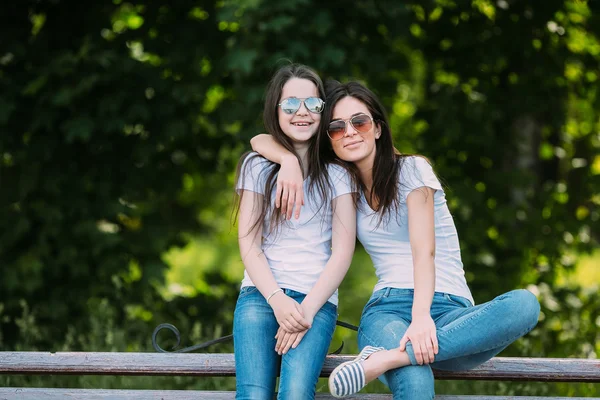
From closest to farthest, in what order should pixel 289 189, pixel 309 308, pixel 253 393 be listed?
1. pixel 253 393
2. pixel 309 308
3. pixel 289 189

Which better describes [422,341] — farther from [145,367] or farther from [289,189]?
[145,367]

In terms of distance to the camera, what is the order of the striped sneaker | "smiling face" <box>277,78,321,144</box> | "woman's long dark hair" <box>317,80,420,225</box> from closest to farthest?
1. the striped sneaker
2. "woman's long dark hair" <box>317,80,420,225</box>
3. "smiling face" <box>277,78,321,144</box>

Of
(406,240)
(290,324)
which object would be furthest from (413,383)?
(406,240)

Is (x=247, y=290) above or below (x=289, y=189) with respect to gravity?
below

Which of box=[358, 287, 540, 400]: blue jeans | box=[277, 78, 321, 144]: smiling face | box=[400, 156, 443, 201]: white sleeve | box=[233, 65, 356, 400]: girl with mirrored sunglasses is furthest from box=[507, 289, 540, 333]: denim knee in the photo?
box=[277, 78, 321, 144]: smiling face

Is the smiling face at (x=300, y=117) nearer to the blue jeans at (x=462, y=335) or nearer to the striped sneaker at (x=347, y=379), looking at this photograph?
the blue jeans at (x=462, y=335)

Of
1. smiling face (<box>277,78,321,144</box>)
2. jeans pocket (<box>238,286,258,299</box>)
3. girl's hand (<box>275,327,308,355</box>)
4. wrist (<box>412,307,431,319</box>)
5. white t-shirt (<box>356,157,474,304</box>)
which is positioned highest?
smiling face (<box>277,78,321,144</box>)

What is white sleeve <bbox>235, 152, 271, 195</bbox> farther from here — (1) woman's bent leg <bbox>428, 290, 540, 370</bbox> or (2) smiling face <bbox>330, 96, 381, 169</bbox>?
(1) woman's bent leg <bbox>428, 290, 540, 370</bbox>

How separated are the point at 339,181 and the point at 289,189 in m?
0.22

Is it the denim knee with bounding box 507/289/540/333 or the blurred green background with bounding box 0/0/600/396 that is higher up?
the blurred green background with bounding box 0/0/600/396

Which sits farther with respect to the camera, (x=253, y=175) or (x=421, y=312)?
(x=253, y=175)

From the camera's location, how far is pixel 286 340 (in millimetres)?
2666

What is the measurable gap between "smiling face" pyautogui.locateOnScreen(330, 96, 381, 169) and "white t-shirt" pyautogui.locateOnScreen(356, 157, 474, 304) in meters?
0.15

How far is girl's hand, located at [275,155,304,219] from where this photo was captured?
280 centimetres
